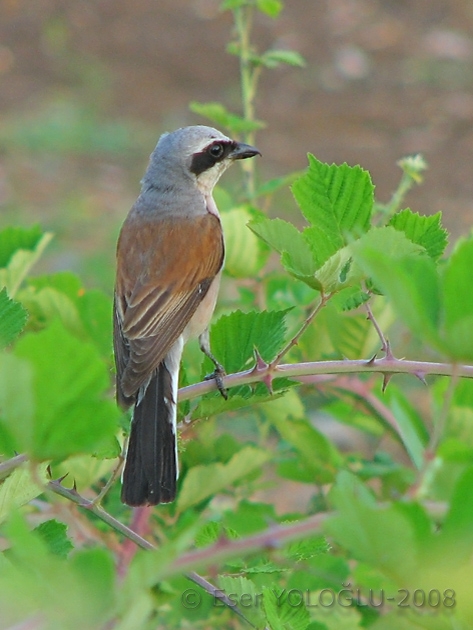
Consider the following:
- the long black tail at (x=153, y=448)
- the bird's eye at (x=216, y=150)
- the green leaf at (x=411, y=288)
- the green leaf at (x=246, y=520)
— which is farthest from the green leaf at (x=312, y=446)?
the bird's eye at (x=216, y=150)

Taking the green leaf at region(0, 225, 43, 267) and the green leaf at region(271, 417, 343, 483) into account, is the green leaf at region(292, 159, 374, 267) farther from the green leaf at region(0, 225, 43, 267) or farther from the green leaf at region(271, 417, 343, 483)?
the green leaf at region(0, 225, 43, 267)

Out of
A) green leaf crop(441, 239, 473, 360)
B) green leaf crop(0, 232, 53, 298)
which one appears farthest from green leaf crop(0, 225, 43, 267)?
green leaf crop(441, 239, 473, 360)

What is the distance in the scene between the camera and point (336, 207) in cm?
190

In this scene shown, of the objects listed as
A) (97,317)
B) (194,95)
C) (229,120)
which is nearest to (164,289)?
(97,317)

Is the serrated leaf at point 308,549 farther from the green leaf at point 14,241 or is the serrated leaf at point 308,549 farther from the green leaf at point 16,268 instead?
the green leaf at point 14,241

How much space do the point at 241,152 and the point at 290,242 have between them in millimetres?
2225

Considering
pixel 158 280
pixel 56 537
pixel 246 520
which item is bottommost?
pixel 246 520

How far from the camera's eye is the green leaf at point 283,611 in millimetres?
1667

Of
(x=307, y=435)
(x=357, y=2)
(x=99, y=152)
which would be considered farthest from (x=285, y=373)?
(x=357, y=2)

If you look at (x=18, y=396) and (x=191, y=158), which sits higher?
(x=191, y=158)

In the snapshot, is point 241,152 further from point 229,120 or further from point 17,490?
point 17,490

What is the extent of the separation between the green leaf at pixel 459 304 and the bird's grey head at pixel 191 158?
289cm

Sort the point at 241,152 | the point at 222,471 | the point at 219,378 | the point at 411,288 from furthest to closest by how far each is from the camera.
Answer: the point at 241,152, the point at 222,471, the point at 219,378, the point at 411,288

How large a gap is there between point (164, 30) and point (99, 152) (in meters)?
3.17
